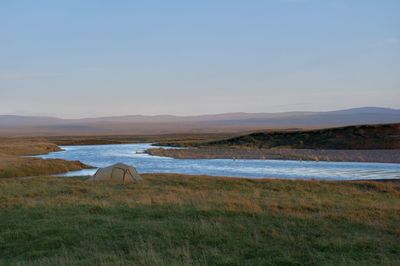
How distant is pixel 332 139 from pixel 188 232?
213ft

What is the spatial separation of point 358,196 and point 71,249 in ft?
47.7

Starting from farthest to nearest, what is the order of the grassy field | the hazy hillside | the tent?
the hazy hillside → the grassy field → the tent

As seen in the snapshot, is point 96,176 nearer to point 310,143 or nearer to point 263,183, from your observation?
point 263,183

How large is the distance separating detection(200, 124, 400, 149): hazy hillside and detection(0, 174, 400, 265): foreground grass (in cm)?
5197

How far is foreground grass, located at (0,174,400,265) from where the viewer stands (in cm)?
1029

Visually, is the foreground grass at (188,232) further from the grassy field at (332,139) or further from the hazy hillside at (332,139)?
the hazy hillside at (332,139)

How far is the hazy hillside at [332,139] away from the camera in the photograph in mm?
69562

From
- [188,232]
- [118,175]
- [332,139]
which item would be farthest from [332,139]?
[188,232]

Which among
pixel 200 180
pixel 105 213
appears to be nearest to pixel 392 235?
pixel 105 213

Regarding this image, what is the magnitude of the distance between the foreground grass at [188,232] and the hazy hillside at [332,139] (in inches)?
2046

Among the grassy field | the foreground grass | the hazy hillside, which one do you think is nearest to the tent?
the foreground grass

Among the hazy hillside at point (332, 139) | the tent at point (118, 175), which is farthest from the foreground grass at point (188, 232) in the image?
the hazy hillside at point (332, 139)

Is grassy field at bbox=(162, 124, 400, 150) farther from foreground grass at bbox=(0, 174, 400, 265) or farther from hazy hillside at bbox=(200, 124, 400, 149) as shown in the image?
foreground grass at bbox=(0, 174, 400, 265)

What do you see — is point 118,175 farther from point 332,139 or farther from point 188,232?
point 332,139
